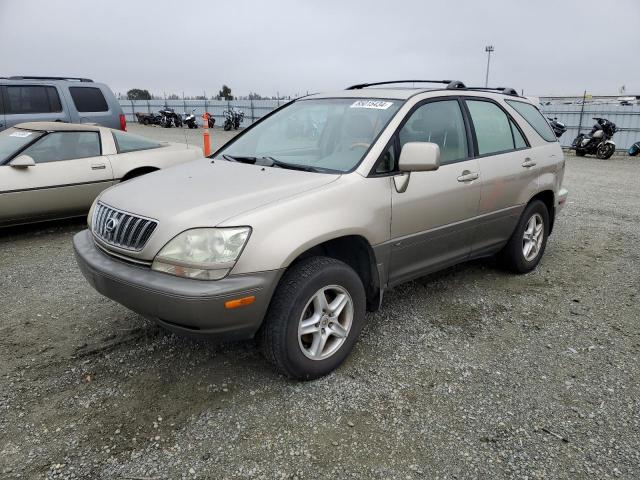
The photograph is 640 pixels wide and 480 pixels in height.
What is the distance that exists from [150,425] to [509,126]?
3.73m

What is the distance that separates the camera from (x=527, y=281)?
15.4 feet

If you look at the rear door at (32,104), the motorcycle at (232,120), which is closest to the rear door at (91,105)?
the rear door at (32,104)

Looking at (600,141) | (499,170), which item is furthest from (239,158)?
(600,141)

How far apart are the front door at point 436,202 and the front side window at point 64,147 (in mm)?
4429

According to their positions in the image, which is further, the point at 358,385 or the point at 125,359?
the point at 125,359

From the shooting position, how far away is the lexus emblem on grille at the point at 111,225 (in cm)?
294

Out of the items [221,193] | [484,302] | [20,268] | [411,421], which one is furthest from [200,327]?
[20,268]

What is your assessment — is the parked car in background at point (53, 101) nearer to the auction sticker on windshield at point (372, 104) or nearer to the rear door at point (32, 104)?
Answer: the rear door at point (32, 104)

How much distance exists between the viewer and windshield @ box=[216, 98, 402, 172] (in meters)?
3.39

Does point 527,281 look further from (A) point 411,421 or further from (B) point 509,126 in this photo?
(A) point 411,421

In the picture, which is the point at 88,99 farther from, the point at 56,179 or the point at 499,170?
the point at 499,170

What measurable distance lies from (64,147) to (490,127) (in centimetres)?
489

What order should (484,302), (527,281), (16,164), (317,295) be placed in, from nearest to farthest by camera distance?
(317,295)
(484,302)
(527,281)
(16,164)

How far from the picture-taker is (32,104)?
8.66 m
